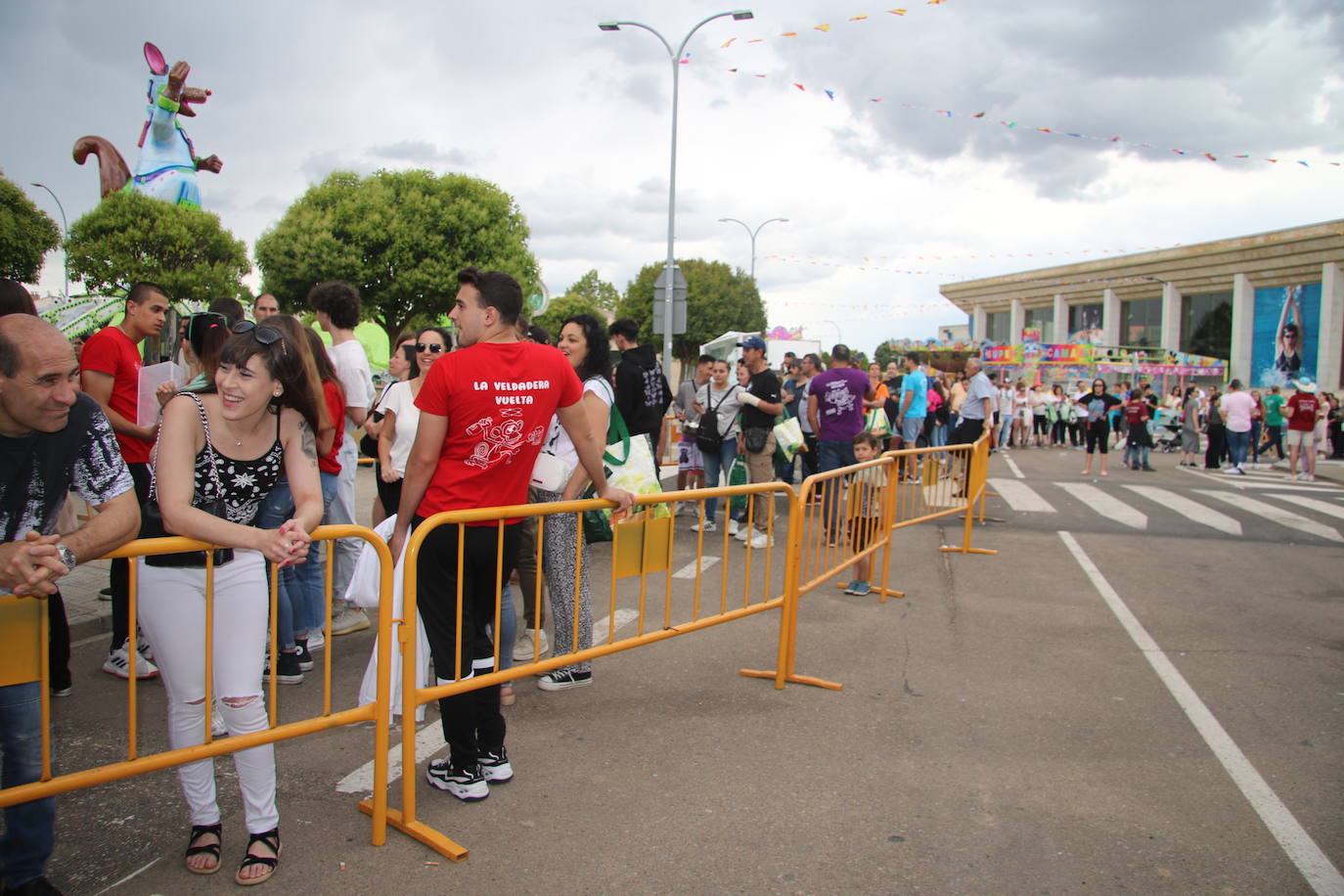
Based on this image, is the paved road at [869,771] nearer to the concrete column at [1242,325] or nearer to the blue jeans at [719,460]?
the blue jeans at [719,460]

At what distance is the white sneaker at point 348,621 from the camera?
5.61 metres

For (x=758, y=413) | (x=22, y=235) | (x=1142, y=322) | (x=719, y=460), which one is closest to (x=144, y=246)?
(x=22, y=235)

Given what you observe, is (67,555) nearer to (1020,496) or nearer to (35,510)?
(35,510)

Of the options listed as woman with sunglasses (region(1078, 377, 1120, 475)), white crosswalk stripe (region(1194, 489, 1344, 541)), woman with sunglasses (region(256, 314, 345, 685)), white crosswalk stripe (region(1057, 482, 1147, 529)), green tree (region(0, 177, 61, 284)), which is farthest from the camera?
green tree (region(0, 177, 61, 284))

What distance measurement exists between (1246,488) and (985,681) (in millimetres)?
13017

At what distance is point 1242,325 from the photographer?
41.2 metres

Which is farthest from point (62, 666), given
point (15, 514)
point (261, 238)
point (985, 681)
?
point (261, 238)

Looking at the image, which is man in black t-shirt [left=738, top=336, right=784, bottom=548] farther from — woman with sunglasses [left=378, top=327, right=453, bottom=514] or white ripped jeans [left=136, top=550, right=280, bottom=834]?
white ripped jeans [left=136, top=550, right=280, bottom=834]

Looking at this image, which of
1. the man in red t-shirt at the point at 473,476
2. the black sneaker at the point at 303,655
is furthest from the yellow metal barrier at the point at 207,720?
the black sneaker at the point at 303,655

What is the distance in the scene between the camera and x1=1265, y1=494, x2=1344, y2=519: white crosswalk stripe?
488 inches

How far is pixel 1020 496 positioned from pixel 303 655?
11.0 m

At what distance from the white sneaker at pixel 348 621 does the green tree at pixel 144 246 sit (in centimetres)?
2598

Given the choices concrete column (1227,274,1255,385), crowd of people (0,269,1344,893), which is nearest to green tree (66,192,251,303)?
crowd of people (0,269,1344,893)

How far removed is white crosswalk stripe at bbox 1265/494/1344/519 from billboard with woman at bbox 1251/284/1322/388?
29.1 metres
